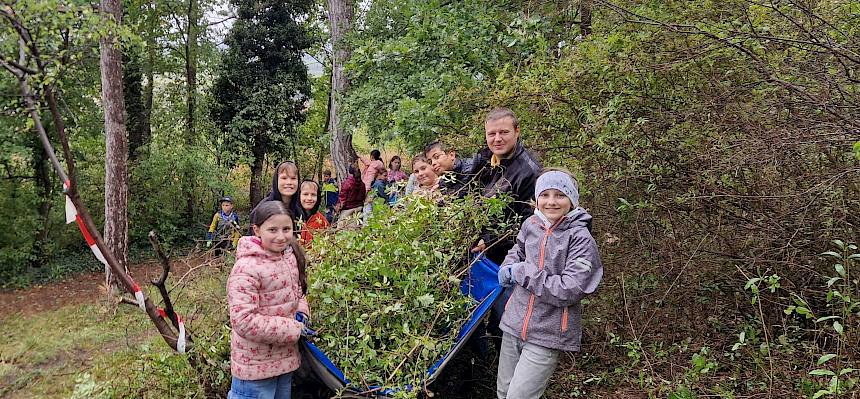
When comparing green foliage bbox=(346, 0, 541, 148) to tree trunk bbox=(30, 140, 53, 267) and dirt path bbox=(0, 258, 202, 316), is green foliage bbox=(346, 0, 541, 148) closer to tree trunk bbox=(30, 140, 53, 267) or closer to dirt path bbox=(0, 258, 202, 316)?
dirt path bbox=(0, 258, 202, 316)

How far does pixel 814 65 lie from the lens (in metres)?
3.00

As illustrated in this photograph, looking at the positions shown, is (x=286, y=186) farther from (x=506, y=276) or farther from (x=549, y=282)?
(x=549, y=282)

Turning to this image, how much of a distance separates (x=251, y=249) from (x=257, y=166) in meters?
12.7

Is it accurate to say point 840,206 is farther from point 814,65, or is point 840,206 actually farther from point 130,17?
point 130,17

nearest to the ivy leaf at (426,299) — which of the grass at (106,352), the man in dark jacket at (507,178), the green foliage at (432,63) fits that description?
the man in dark jacket at (507,178)

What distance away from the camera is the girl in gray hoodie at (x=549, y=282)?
253 cm

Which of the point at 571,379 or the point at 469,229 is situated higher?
the point at 469,229

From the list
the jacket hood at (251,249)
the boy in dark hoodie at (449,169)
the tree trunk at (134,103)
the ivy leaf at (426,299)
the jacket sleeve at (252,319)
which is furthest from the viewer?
the tree trunk at (134,103)

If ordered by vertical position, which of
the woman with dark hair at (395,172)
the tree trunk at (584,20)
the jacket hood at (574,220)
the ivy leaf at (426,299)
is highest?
the tree trunk at (584,20)

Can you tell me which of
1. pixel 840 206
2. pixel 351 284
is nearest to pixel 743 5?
pixel 840 206

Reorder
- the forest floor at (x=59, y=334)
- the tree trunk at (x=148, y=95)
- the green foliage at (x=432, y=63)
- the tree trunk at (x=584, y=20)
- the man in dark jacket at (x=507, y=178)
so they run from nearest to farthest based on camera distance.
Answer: the man in dark jacket at (x=507, y=178)
the green foliage at (x=432, y=63)
the tree trunk at (x=584, y=20)
the forest floor at (x=59, y=334)
the tree trunk at (x=148, y=95)

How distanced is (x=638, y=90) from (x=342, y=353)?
2.61m

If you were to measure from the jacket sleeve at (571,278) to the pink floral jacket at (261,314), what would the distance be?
1142 millimetres

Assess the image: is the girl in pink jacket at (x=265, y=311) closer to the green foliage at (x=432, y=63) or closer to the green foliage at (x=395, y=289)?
the green foliage at (x=395, y=289)
